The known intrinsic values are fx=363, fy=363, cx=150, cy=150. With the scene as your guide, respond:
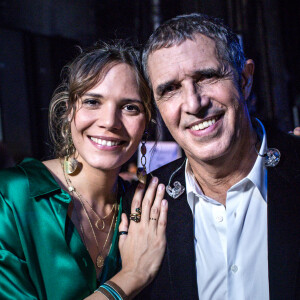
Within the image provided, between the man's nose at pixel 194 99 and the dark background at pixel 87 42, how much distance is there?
1713 millimetres

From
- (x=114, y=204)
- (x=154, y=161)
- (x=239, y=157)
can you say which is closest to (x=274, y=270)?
(x=239, y=157)

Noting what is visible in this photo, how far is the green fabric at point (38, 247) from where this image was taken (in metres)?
1.65

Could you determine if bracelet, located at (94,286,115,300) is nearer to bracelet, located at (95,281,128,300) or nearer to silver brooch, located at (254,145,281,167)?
bracelet, located at (95,281,128,300)

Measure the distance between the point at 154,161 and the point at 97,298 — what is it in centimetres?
172

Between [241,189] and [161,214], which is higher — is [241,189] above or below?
above

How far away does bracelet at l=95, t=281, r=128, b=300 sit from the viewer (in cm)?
166

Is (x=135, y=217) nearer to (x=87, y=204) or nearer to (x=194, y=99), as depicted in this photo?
(x=87, y=204)

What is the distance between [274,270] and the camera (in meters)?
1.47

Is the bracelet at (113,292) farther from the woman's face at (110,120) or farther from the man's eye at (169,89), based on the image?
the man's eye at (169,89)

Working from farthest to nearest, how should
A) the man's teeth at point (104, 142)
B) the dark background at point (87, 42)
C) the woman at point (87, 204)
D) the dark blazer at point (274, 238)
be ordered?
the dark background at point (87, 42), the man's teeth at point (104, 142), the woman at point (87, 204), the dark blazer at point (274, 238)

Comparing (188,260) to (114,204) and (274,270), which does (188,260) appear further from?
(114,204)

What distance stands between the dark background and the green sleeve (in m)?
1.53

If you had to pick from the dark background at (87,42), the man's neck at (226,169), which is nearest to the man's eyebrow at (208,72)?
the man's neck at (226,169)

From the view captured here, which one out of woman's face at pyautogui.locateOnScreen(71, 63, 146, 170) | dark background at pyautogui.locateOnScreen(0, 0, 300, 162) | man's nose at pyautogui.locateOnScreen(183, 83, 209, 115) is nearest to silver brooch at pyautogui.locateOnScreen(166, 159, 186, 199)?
woman's face at pyautogui.locateOnScreen(71, 63, 146, 170)
